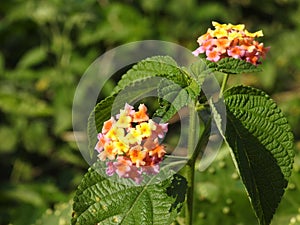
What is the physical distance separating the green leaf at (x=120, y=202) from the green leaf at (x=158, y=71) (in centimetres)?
14

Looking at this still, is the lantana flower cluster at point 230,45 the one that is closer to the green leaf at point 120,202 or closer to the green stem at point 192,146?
the green stem at point 192,146

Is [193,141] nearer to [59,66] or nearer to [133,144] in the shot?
[133,144]

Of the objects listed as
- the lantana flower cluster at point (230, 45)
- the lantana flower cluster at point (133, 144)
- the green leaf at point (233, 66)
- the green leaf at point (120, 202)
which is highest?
the lantana flower cluster at point (230, 45)

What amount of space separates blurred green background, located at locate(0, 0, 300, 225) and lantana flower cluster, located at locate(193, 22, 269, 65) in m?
1.46

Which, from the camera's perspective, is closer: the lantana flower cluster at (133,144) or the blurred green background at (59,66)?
the lantana flower cluster at (133,144)

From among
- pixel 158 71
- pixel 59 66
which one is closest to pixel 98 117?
pixel 158 71

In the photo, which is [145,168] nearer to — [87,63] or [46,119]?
[87,63]

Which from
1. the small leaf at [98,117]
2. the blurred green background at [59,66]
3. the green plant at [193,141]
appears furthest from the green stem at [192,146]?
the blurred green background at [59,66]

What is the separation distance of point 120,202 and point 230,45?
0.28 meters

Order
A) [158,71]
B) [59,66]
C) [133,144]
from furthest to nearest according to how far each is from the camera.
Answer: [59,66]
[158,71]
[133,144]

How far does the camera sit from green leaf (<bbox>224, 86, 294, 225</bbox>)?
0.97 m

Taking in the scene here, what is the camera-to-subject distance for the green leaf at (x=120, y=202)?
38.9 inches

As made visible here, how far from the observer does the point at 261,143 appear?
997 millimetres

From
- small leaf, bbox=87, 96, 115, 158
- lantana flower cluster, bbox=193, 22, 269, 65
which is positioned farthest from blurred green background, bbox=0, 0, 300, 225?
lantana flower cluster, bbox=193, 22, 269, 65
